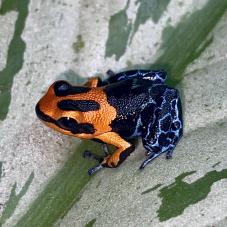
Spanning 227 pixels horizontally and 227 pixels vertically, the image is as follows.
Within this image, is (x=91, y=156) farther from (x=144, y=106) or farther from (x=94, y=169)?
(x=144, y=106)

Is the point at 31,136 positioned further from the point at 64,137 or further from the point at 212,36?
the point at 212,36

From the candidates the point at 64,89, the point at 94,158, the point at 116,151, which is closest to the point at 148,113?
the point at 116,151

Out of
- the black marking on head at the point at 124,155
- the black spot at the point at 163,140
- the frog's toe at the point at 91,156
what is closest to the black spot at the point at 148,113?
the black spot at the point at 163,140

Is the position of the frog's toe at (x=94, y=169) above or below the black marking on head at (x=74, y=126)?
below

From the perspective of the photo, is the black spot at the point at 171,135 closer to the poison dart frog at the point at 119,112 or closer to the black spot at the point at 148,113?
the poison dart frog at the point at 119,112

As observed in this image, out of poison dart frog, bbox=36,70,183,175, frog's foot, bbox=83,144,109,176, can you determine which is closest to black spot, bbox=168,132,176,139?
poison dart frog, bbox=36,70,183,175

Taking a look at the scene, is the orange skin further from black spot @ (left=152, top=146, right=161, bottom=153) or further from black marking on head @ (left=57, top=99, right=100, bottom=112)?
black spot @ (left=152, top=146, right=161, bottom=153)

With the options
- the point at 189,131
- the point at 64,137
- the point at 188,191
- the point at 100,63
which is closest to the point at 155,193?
the point at 188,191
